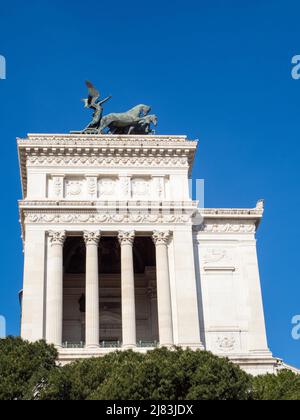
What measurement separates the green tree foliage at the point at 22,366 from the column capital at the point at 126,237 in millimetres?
17343

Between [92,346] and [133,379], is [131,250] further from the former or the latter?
[133,379]

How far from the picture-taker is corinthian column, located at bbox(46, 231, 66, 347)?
57.1 meters

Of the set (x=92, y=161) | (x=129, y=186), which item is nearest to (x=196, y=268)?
(x=129, y=186)

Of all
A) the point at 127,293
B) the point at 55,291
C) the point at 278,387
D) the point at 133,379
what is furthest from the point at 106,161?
the point at 133,379

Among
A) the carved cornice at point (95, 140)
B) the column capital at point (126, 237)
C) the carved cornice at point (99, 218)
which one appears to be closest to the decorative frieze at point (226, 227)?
the carved cornice at point (99, 218)

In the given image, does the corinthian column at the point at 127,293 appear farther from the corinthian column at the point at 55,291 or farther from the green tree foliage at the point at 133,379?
the green tree foliage at the point at 133,379

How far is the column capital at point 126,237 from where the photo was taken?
202ft

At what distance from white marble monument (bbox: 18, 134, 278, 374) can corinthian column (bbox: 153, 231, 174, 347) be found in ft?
0.27

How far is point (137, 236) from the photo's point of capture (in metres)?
64.4

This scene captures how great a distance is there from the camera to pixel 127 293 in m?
59.8

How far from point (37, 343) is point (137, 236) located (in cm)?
2079

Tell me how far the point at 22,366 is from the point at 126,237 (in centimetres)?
2103
